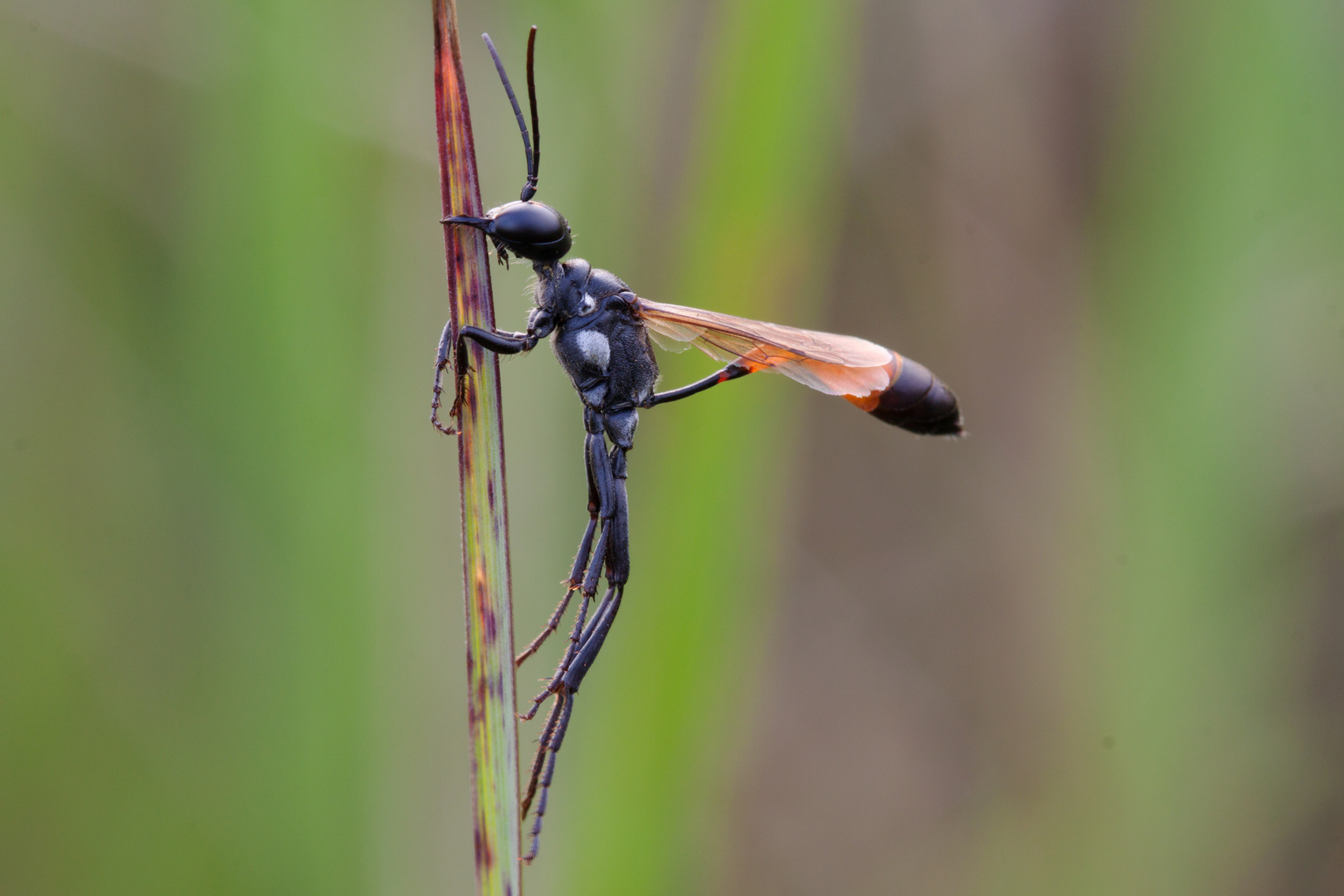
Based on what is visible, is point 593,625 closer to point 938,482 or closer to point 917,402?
point 917,402

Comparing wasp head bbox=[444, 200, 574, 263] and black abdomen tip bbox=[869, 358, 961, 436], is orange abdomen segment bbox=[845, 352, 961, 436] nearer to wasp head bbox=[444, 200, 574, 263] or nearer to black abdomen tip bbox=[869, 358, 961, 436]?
black abdomen tip bbox=[869, 358, 961, 436]

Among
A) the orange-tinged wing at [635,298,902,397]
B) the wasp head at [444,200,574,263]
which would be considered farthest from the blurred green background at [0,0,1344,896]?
the wasp head at [444,200,574,263]

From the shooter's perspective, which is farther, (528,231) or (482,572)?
(528,231)

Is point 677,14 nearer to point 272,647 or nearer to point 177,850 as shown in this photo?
point 272,647

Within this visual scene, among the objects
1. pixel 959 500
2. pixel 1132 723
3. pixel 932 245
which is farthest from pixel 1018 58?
pixel 1132 723

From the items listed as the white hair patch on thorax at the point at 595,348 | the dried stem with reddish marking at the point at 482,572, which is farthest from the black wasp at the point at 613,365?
the dried stem with reddish marking at the point at 482,572

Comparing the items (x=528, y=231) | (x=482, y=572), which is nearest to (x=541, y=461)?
(x=528, y=231)
